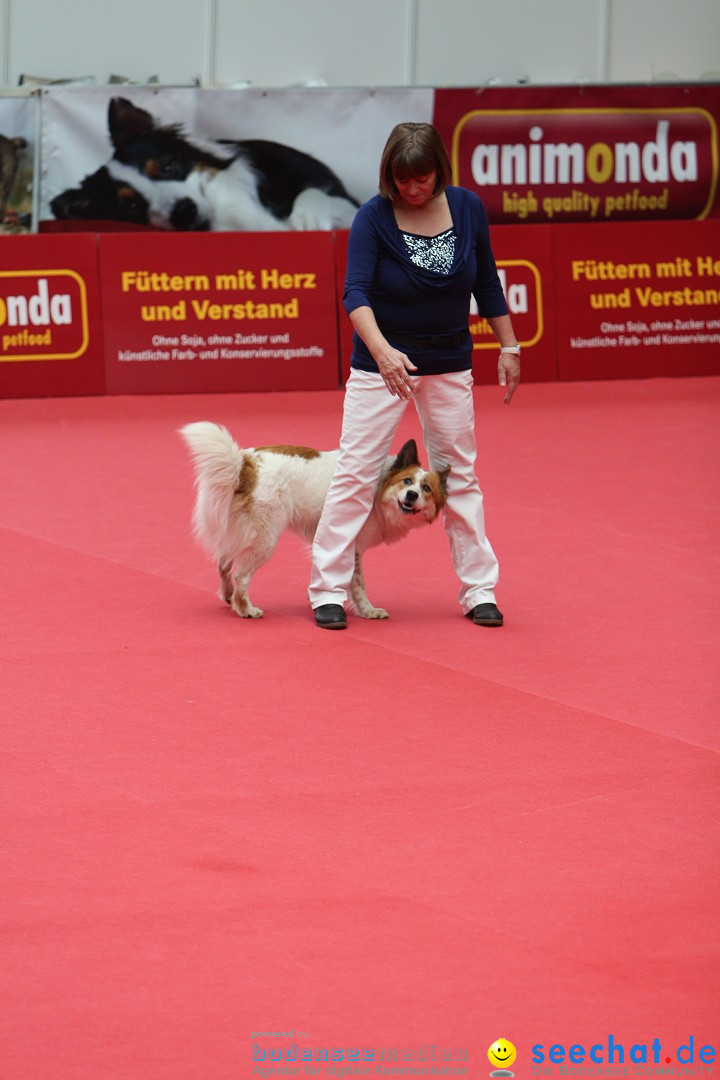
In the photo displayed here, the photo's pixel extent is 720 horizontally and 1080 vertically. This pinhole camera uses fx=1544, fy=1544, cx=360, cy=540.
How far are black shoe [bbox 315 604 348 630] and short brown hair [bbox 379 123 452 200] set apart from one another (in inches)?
74.1

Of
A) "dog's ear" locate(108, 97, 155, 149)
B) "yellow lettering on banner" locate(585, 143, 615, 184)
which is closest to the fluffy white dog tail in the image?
"dog's ear" locate(108, 97, 155, 149)

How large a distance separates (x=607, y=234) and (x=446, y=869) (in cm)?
1095

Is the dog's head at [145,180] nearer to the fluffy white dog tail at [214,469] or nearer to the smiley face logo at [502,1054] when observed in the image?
the fluffy white dog tail at [214,469]

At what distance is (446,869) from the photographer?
419 centimetres

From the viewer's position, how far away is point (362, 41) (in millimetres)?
17391

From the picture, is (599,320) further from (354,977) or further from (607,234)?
(354,977)

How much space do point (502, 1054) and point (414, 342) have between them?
3869 mm

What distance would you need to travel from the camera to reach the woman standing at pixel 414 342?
6363 millimetres

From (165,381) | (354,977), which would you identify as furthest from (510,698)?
(165,381)

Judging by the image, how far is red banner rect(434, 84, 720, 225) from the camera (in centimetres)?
1490

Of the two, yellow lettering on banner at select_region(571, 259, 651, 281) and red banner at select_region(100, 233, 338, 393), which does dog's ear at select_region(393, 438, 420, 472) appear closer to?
red banner at select_region(100, 233, 338, 393)

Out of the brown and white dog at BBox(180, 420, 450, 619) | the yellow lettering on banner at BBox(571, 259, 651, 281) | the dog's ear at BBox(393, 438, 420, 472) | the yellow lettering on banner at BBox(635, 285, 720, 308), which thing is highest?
the yellow lettering on banner at BBox(571, 259, 651, 281)

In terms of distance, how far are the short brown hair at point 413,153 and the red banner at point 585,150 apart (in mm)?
8829

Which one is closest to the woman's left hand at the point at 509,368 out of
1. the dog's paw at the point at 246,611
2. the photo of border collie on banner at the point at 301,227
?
the dog's paw at the point at 246,611
